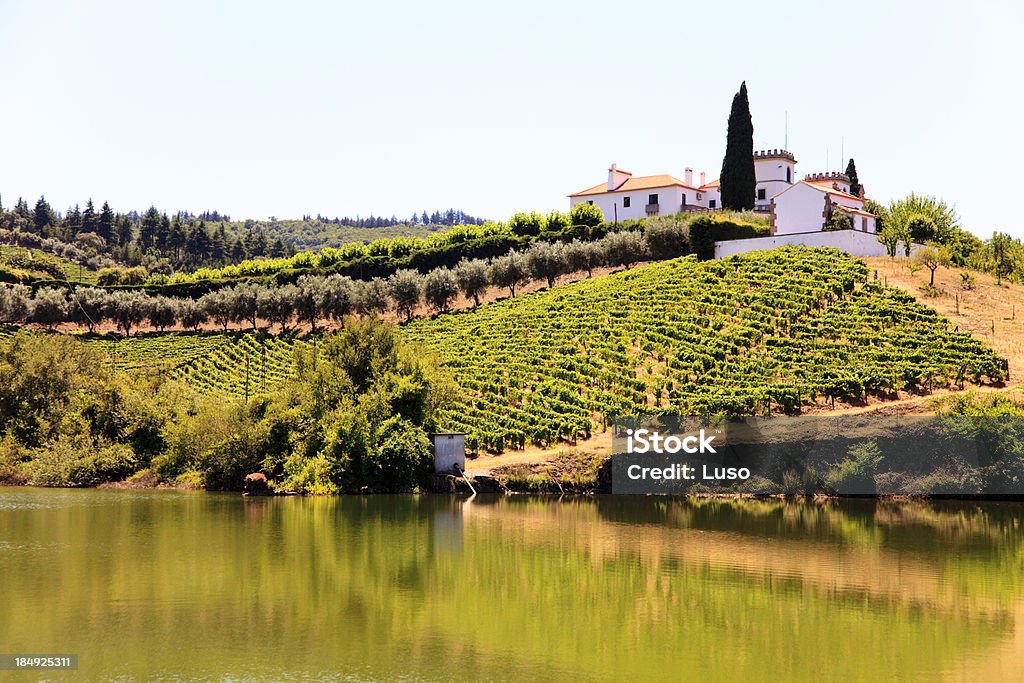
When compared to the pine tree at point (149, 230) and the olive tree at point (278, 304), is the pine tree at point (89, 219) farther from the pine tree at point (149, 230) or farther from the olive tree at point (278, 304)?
the olive tree at point (278, 304)

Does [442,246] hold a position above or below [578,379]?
above

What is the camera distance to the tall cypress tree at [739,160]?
282ft

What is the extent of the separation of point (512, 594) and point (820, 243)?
2234 inches

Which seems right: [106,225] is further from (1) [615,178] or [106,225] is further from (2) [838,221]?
(2) [838,221]

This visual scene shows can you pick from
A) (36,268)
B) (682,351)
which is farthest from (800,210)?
(36,268)

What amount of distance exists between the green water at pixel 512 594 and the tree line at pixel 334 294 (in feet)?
156

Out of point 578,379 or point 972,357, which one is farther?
point 578,379

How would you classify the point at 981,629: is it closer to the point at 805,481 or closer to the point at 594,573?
the point at 594,573

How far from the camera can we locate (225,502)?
43.9 metres

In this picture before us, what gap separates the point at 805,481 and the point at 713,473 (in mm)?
4087

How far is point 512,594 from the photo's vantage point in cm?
2606

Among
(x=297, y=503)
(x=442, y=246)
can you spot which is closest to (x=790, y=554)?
(x=297, y=503)

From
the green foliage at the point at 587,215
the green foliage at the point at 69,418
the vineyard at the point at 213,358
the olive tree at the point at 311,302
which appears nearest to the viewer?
the green foliage at the point at 69,418

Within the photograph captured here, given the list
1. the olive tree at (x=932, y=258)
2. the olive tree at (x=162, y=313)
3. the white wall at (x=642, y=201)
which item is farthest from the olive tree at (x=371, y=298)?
the olive tree at (x=932, y=258)
